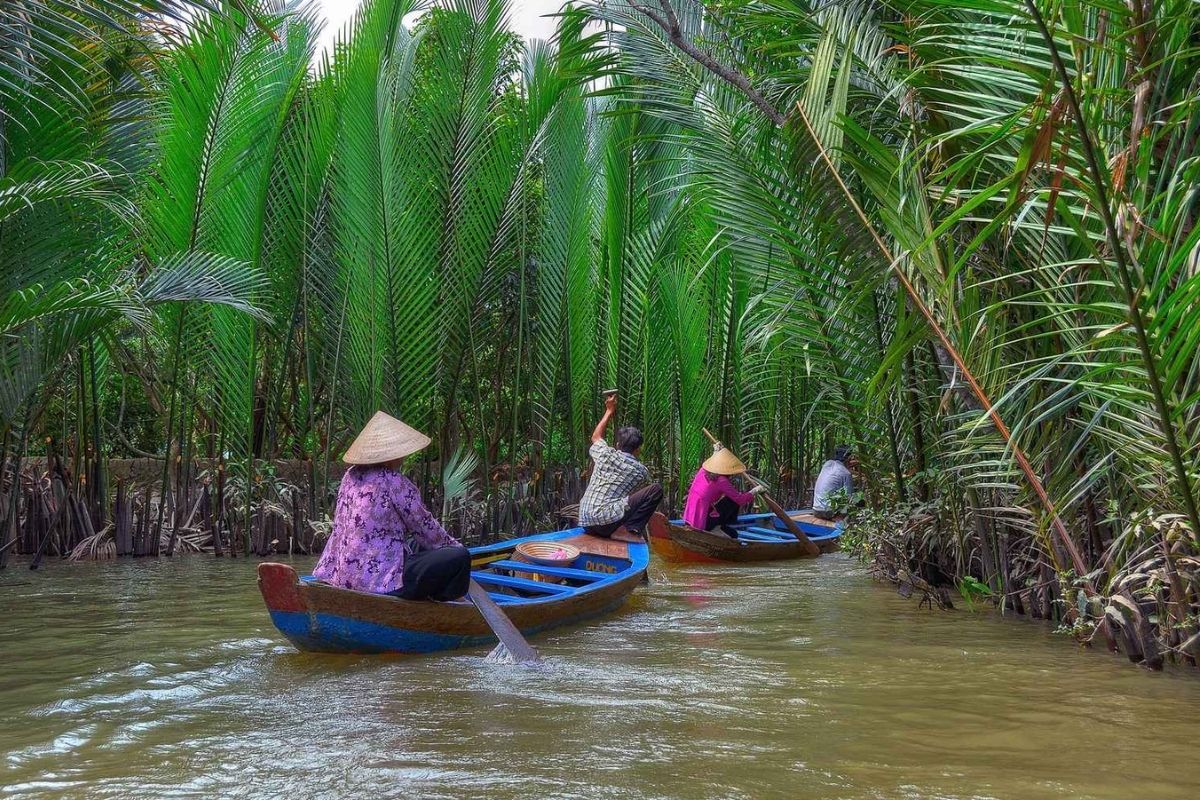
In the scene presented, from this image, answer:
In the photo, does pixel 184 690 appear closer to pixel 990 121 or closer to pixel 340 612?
pixel 340 612

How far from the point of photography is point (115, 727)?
4254 mm

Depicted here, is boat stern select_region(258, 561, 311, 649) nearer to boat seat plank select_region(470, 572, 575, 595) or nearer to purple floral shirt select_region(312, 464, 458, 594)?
purple floral shirt select_region(312, 464, 458, 594)

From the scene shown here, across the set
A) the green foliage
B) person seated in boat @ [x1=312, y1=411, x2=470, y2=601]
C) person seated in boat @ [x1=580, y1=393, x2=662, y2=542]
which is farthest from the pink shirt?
person seated in boat @ [x1=312, y1=411, x2=470, y2=601]

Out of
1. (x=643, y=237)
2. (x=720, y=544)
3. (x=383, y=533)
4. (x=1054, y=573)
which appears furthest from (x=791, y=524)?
(x=383, y=533)

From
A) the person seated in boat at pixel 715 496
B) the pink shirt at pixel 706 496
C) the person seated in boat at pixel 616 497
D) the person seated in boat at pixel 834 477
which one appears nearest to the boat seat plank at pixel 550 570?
the person seated in boat at pixel 616 497

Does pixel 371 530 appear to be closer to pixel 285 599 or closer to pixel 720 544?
pixel 285 599

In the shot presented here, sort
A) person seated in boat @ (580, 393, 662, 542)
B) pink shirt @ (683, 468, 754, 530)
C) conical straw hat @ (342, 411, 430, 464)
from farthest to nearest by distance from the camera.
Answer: pink shirt @ (683, 468, 754, 530) → person seated in boat @ (580, 393, 662, 542) → conical straw hat @ (342, 411, 430, 464)

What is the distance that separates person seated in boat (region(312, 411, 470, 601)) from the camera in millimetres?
5676

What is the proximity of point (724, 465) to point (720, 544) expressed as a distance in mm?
852

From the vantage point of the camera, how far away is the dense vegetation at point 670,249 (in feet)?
13.2

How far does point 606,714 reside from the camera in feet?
14.6

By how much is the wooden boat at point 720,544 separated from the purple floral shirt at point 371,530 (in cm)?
467

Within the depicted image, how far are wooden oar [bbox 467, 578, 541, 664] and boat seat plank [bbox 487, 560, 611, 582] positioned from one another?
1494mm

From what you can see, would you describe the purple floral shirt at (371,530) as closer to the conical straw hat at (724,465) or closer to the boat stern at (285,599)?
the boat stern at (285,599)
